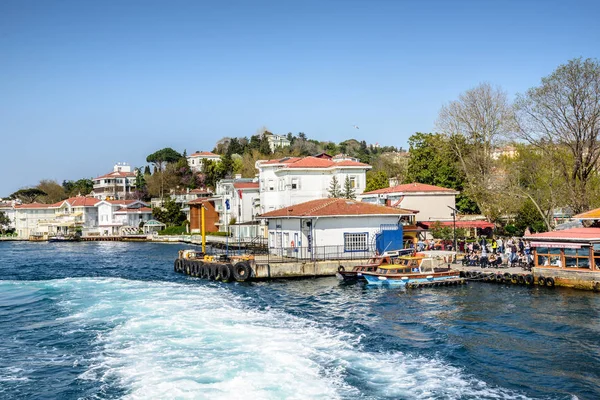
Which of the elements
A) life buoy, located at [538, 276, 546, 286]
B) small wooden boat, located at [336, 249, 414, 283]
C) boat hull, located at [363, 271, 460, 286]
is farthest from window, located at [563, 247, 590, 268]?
small wooden boat, located at [336, 249, 414, 283]

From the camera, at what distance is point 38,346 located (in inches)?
848

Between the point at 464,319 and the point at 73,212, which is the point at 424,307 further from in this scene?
the point at 73,212

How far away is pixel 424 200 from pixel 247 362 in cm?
3920

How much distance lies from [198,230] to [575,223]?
64348mm

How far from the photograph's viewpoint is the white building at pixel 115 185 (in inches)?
5487

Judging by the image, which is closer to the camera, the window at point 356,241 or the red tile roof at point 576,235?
the red tile roof at point 576,235

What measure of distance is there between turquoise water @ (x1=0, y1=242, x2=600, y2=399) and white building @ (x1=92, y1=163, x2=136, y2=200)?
109 meters

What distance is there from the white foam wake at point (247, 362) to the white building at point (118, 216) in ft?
291

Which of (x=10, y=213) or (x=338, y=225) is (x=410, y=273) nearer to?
(x=338, y=225)

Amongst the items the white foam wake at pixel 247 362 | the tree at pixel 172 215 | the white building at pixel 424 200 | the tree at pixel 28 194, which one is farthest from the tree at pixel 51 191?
the white foam wake at pixel 247 362

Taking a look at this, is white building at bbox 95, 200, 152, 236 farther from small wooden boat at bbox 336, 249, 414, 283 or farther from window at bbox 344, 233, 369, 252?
small wooden boat at bbox 336, 249, 414, 283

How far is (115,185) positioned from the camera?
140625 mm

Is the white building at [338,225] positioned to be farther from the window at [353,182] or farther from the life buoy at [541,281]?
the window at [353,182]

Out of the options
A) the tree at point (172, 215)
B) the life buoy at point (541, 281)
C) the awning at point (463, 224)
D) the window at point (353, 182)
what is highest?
the window at point (353, 182)
